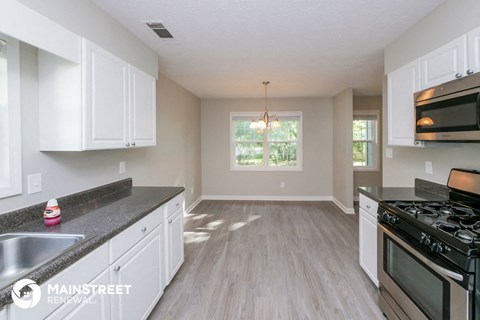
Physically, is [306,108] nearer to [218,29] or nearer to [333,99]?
[333,99]

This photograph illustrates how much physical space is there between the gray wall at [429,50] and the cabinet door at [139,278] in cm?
252

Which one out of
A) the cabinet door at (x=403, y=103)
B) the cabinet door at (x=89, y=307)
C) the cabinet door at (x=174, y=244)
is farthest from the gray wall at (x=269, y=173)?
the cabinet door at (x=89, y=307)

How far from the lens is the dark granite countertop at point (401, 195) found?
86.2 inches

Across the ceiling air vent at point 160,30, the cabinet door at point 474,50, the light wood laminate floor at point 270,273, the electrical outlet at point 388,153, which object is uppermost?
the ceiling air vent at point 160,30

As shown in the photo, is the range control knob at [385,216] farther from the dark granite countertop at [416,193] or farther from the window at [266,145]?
the window at [266,145]

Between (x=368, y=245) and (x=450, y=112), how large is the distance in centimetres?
139

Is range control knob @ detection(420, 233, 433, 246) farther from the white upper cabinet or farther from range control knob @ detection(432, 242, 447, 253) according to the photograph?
the white upper cabinet

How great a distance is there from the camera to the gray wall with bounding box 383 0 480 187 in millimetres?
1922

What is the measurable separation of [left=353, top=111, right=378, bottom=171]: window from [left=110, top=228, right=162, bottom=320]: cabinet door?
17.9ft

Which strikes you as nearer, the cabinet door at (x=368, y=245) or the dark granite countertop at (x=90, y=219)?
the dark granite countertop at (x=90, y=219)

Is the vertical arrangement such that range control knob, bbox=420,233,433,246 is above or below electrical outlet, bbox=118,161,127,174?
below

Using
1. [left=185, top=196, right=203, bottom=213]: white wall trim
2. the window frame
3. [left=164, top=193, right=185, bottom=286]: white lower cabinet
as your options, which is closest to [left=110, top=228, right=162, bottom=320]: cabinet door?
[left=164, top=193, right=185, bottom=286]: white lower cabinet

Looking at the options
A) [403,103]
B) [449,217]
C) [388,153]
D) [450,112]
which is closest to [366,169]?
[388,153]

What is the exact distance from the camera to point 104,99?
195 cm
